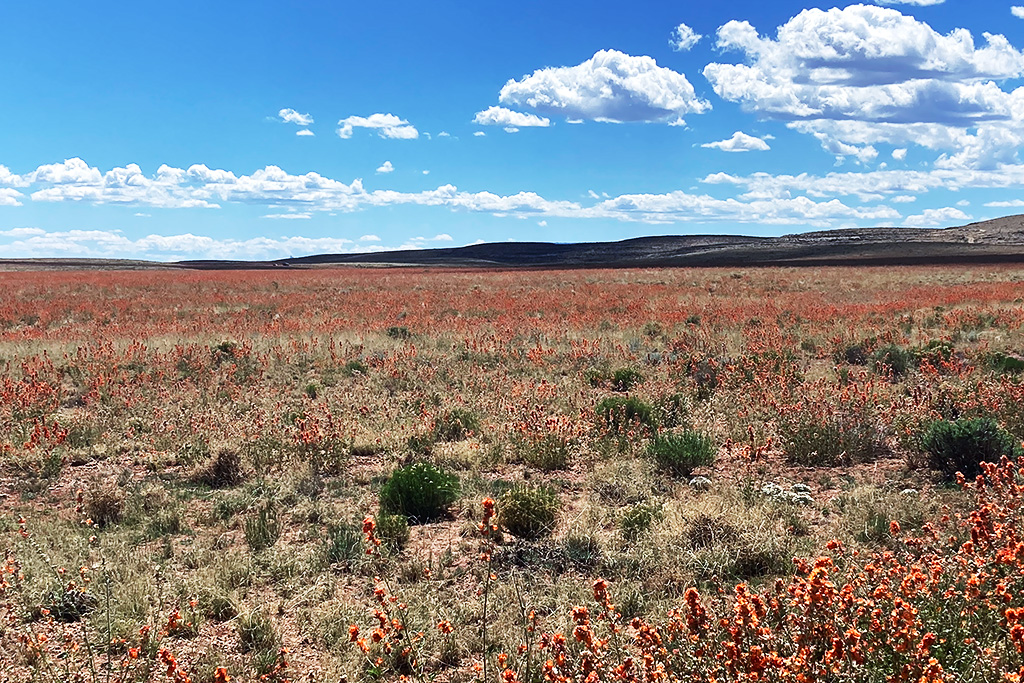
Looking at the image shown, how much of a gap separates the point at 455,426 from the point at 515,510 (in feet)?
9.35

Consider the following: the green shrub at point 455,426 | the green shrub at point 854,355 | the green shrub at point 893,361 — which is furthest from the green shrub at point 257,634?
the green shrub at point 854,355

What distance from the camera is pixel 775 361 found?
11.6m

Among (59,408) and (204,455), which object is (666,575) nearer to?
(204,455)

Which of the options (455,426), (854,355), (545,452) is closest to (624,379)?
(455,426)

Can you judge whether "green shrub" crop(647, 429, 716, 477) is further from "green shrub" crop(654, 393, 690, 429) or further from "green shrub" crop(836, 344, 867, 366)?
"green shrub" crop(836, 344, 867, 366)

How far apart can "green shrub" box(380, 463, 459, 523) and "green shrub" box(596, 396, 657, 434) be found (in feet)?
8.04

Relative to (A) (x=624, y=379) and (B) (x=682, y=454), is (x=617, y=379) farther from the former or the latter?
(B) (x=682, y=454)

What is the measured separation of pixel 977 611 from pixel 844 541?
193 centimetres

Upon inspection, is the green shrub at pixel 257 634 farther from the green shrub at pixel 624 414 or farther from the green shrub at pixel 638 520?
the green shrub at pixel 624 414

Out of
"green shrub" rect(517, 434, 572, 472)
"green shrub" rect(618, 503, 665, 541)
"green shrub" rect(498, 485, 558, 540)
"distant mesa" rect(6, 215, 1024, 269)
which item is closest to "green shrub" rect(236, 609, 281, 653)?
"green shrub" rect(498, 485, 558, 540)

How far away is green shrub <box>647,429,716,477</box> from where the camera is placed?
22.3 feet

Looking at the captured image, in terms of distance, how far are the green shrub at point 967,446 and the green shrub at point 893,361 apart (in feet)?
13.4

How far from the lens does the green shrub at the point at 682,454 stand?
680cm

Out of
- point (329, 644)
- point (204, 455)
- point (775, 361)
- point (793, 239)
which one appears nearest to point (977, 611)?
point (329, 644)
